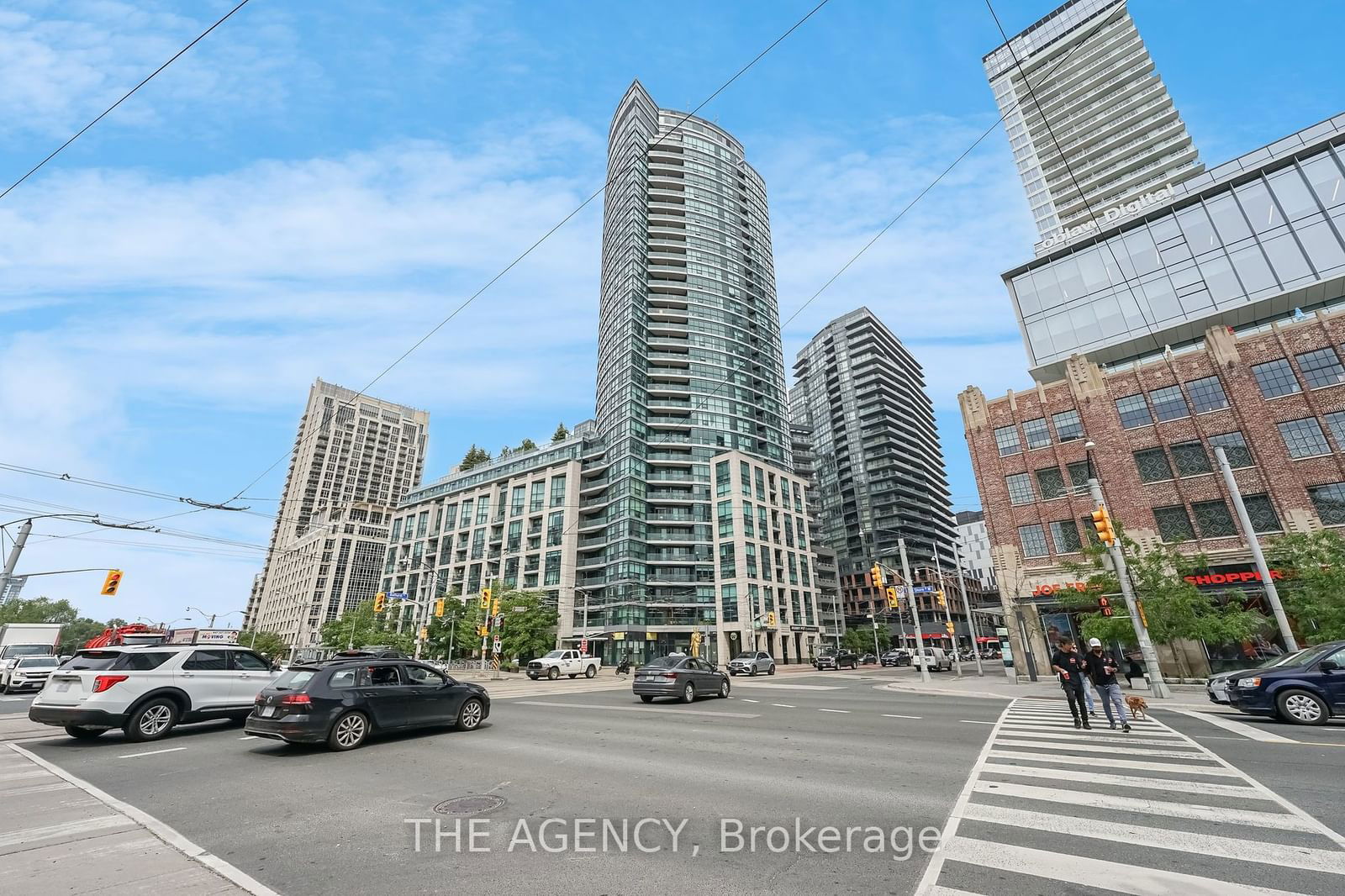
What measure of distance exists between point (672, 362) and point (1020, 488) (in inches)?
2179

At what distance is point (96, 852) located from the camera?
16.3 feet

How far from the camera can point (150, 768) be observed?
8.42 m

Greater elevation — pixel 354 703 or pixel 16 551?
pixel 16 551

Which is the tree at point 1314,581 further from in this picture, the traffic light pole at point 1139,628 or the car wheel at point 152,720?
the car wheel at point 152,720

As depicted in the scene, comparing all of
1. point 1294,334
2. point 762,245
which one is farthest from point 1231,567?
point 762,245

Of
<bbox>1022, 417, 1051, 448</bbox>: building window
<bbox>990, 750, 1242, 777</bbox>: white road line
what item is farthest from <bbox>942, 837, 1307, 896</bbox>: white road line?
<bbox>1022, 417, 1051, 448</bbox>: building window

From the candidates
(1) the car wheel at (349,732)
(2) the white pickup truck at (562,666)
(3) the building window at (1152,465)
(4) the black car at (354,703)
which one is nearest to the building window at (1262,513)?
(3) the building window at (1152,465)

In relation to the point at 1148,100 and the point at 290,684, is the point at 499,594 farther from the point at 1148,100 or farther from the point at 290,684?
the point at 1148,100

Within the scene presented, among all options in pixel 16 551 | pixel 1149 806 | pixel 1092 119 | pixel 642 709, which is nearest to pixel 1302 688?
pixel 1149 806

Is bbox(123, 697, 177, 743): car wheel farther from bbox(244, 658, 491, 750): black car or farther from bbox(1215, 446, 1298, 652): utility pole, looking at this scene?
bbox(1215, 446, 1298, 652): utility pole

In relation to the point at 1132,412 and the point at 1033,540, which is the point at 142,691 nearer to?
the point at 1033,540

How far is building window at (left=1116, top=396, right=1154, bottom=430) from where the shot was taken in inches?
1237

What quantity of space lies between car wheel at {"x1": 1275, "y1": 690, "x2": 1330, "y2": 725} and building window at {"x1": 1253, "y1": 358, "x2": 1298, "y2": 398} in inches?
997

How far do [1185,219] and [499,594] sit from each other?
67.4 m
